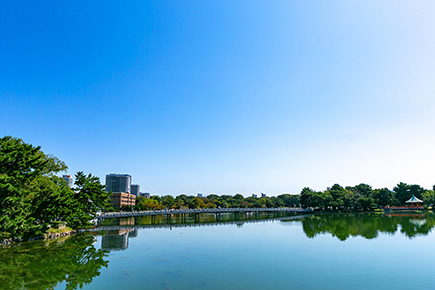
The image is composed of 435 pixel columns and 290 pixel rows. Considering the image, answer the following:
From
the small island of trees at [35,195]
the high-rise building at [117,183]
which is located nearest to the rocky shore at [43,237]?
the small island of trees at [35,195]

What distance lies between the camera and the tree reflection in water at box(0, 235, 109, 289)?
58.0 ft

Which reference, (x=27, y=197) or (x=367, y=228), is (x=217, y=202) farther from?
(x=27, y=197)

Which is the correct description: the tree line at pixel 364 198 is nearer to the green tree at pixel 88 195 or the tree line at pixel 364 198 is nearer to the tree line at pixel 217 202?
the tree line at pixel 217 202

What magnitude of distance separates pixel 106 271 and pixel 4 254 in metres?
11.7

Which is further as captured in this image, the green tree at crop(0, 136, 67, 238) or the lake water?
the green tree at crop(0, 136, 67, 238)

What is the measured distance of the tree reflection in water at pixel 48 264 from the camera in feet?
58.0

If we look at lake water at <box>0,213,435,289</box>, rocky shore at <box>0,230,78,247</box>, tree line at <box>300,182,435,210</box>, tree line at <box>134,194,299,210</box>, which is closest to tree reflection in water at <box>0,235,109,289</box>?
lake water at <box>0,213,435,289</box>

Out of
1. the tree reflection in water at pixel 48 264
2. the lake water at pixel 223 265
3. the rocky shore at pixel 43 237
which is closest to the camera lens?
the lake water at pixel 223 265

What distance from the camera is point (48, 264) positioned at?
22.1 meters

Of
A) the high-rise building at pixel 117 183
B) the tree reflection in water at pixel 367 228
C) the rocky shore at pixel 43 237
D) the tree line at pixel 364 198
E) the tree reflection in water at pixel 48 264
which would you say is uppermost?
the high-rise building at pixel 117 183

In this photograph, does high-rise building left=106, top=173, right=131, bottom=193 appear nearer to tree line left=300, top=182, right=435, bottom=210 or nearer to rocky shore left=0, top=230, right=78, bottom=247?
tree line left=300, top=182, right=435, bottom=210

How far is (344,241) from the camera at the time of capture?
104ft

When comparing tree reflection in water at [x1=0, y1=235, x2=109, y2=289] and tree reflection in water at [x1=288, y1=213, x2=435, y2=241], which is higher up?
tree reflection in water at [x1=0, y1=235, x2=109, y2=289]

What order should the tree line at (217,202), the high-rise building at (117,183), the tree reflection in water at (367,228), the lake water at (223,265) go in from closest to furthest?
the lake water at (223,265) < the tree reflection in water at (367,228) < the tree line at (217,202) < the high-rise building at (117,183)
